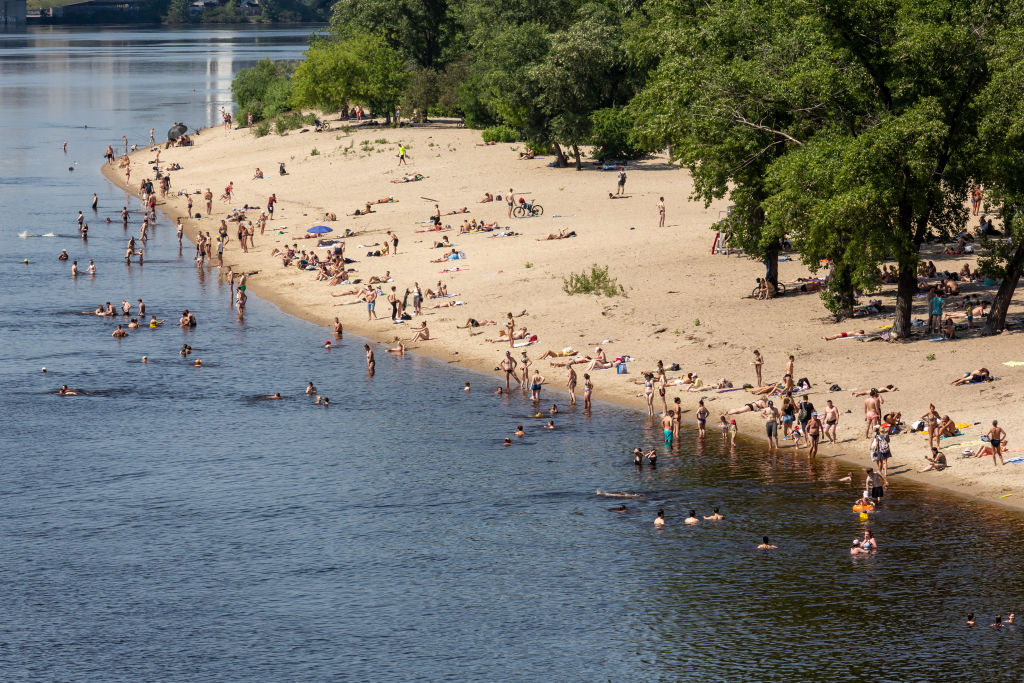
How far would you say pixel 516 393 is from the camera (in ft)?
172

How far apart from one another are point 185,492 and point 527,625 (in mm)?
15220

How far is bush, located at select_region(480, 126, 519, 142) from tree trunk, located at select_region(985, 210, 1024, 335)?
6064 centimetres

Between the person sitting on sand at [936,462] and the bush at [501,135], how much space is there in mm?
69131

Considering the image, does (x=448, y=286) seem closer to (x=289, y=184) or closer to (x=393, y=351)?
(x=393, y=351)

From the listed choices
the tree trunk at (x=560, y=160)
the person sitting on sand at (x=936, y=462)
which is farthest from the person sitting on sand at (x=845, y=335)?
the tree trunk at (x=560, y=160)

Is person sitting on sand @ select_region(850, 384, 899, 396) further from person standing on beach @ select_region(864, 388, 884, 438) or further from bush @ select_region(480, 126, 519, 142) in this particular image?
bush @ select_region(480, 126, 519, 142)

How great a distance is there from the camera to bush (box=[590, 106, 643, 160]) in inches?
3605

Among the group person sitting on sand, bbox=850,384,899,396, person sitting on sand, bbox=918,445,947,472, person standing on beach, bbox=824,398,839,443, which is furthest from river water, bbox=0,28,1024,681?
person sitting on sand, bbox=850,384,899,396

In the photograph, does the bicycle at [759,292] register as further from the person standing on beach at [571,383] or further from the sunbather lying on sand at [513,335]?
the person standing on beach at [571,383]

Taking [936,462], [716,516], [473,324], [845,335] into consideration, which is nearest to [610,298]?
[473,324]

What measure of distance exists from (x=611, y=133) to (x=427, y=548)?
59403 mm

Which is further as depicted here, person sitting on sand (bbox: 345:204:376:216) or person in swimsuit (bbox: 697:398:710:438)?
person sitting on sand (bbox: 345:204:376:216)

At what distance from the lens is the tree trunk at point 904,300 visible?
48.9 metres

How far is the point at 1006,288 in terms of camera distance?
48656 millimetres
